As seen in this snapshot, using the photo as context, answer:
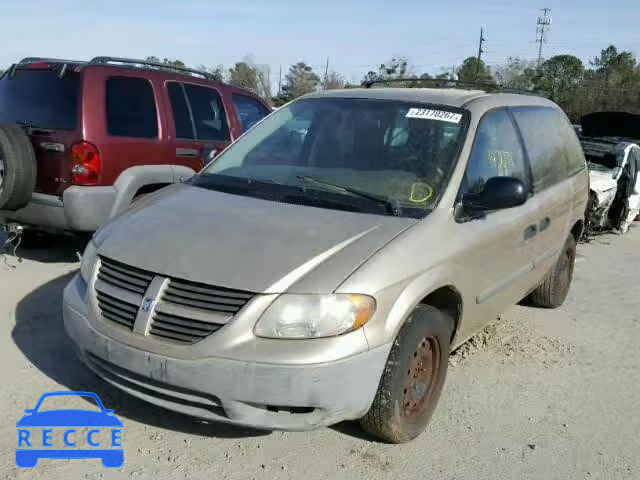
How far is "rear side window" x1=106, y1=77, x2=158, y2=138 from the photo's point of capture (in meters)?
5.63

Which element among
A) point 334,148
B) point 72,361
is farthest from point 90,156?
point 334,148

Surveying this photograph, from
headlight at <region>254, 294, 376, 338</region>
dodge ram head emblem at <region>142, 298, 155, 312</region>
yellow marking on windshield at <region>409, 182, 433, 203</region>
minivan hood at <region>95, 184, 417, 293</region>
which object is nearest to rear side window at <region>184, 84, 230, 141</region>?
minivan hood at <region>95, 184, 417, 293</region>

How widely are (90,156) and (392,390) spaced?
360 centimetres

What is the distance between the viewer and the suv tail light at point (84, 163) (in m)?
5.30

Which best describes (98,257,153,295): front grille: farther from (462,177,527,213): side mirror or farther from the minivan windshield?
(462,177,527,213): side mirror

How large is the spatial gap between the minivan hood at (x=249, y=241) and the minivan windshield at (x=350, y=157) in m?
0.19

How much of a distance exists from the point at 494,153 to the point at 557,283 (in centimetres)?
202

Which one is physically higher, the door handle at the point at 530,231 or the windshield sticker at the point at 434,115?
the windshield sticker at the point at 434,115

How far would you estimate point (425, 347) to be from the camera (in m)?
3.28

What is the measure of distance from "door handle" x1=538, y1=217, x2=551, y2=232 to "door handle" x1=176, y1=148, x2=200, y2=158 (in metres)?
3.47

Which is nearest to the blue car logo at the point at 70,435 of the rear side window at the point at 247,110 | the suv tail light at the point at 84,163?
the suv tail light at the point at 84,163

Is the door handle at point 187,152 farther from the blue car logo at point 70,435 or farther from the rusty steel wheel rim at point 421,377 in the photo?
the rusty steel wheel rim at point 421,377

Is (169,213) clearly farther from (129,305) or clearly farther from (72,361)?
(72,361)

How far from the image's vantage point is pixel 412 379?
3.21 metres
